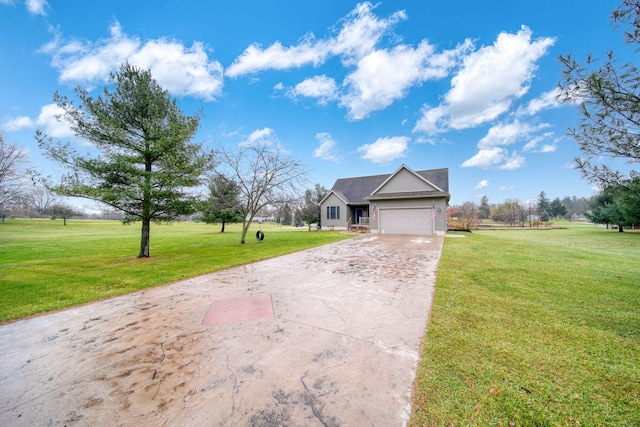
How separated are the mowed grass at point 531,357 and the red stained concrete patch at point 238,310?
2.50m

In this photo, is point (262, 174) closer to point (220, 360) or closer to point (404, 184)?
point (404, 184)

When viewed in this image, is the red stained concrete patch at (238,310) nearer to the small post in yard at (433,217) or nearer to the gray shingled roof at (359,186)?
the small post in yard at (433,217)

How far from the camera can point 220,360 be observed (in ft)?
8.19

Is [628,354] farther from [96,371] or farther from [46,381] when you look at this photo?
[46,381]

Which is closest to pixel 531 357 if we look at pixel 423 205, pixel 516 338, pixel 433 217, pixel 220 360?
pixel 516 338

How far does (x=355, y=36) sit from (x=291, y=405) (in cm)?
1591

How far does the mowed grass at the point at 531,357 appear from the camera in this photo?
1730mm

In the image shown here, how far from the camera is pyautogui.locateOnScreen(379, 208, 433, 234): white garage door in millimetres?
17641

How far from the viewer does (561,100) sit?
3.46m

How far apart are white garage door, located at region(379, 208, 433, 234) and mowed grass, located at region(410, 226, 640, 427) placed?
41.6 ft

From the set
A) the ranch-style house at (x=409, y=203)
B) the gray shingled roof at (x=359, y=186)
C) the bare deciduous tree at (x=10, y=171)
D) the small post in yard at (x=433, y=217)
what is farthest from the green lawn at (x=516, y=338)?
the bare deciduous tree at (x=10, y=171)

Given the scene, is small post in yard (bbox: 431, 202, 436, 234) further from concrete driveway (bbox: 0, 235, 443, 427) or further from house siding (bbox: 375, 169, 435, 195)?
concrete driveway (bbox: 0, 235, 443, 427)

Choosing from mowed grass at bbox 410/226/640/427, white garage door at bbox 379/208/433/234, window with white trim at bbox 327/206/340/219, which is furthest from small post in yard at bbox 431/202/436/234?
mowed grass at bbox 410/226/640/427

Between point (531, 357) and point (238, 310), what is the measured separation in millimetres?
3955
